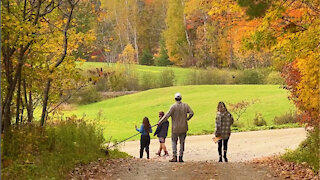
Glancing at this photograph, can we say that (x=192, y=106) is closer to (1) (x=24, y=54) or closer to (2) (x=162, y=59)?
(1) (x=24, y=54)

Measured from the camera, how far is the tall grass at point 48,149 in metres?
8.77

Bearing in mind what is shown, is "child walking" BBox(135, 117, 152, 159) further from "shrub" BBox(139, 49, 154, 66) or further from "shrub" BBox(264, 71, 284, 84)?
"shrub" BBox(139, 49, 154, 66)

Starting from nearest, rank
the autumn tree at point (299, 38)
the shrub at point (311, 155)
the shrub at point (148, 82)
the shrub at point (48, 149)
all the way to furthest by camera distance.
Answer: the shrub at point (48, 149) → the autumn tree at point (299, 38) → the shrub at point (311, 155) → the shrub at point (148, 82)

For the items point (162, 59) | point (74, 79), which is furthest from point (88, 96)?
point (74, 79)

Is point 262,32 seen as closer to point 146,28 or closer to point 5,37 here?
point 5,37

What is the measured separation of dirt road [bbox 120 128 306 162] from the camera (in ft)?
60.0

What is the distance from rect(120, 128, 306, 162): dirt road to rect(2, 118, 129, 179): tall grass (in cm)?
618

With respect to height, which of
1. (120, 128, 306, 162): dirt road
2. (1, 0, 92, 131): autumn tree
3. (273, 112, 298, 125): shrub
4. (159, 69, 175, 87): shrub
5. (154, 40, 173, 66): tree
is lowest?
(120, 128, 306, 162): dirt road

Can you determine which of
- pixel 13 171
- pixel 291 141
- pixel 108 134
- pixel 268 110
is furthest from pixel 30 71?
pixel 268 110

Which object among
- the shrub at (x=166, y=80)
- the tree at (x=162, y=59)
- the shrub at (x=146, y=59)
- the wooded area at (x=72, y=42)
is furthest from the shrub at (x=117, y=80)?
the wooded area at (x=72, y=42)

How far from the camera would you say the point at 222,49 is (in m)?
63.9

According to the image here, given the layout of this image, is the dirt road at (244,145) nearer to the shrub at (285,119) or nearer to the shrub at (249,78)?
the shrub at (285,119)

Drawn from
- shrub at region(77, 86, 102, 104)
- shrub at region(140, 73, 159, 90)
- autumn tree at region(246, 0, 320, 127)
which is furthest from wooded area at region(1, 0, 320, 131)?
shrub at region(140, 73, 159, 90)

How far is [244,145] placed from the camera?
2083 cm
